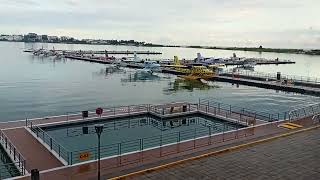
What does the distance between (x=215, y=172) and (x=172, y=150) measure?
4.87m

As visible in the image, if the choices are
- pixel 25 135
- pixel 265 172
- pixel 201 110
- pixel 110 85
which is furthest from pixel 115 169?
pixel 110 85

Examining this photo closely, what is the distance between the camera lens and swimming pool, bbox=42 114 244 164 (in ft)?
84.6

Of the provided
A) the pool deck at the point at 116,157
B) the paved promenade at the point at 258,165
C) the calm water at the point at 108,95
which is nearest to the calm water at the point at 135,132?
the pool deck at the point at 116,157

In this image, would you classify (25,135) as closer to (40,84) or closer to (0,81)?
(40,84)

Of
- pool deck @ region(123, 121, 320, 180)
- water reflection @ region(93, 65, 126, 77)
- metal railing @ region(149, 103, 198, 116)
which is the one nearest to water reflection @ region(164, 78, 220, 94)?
metal railing @ region(149, 103, 198, 116)

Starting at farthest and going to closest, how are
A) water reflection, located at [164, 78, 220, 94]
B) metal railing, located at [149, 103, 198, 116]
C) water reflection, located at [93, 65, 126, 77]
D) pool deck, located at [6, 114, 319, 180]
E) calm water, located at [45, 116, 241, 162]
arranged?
water reflection, located at [93, 65, 126, 77] < water reflection, located at [164, 78, 220, 94] < metal railing, located at [149, 103, 198, 116] < calm water, located at [45, 116, 241, 162] < pool deck, located at [6, 114, 319, 180]

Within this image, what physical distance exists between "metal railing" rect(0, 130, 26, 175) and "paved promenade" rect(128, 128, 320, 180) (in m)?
6.45

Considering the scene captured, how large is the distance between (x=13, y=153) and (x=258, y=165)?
43.4ft

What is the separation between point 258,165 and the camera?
1742 cm

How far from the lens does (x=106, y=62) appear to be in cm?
12381

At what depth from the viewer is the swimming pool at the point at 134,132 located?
25.8m

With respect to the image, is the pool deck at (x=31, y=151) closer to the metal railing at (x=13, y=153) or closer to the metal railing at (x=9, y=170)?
the metal railing at (x=13, y=153)

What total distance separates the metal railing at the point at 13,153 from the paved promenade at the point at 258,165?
6449 millimetres

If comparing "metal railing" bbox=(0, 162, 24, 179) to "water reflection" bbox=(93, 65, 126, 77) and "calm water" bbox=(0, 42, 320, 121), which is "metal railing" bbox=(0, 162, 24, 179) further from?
"water reflection" bbox=(93, 65, 126, 77)
